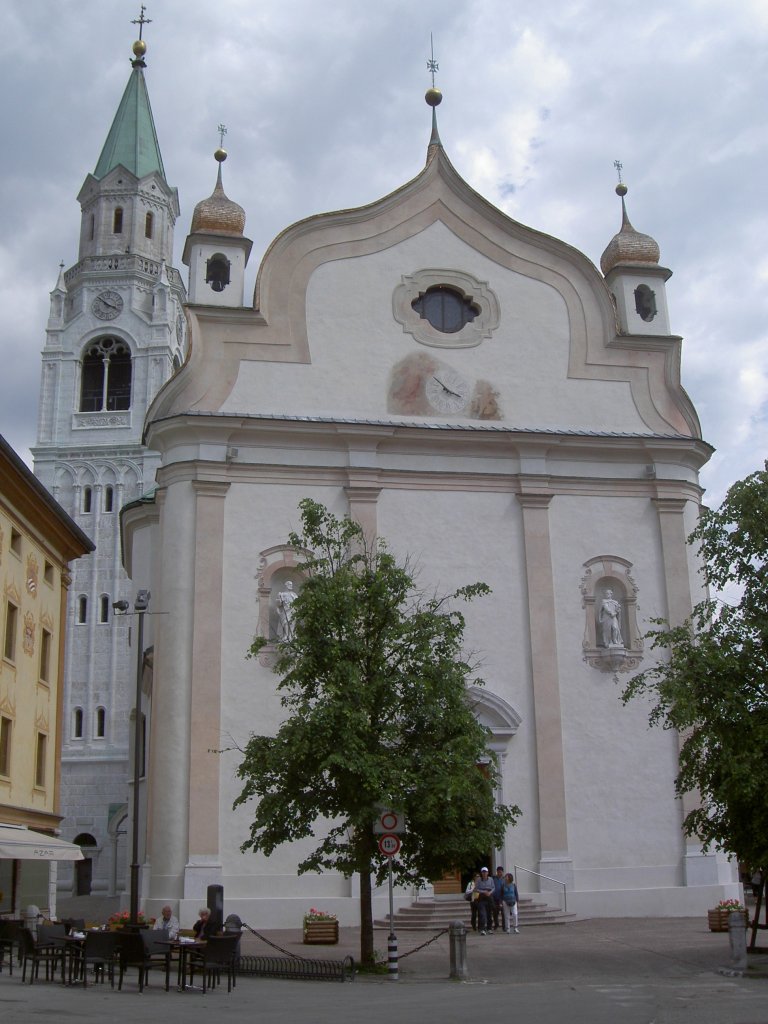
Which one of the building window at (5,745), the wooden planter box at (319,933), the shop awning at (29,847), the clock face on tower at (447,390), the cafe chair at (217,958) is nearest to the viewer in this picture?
the cafe chair at (217,958)

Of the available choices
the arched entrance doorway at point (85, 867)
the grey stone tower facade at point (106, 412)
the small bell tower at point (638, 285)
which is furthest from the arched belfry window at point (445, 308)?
the arched entrance doorway at point (85, 867)

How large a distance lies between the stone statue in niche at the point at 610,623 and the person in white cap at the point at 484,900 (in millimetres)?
6750

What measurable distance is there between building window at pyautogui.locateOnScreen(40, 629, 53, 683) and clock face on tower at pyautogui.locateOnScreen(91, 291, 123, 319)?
148 feet

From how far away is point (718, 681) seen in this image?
17.9 metres

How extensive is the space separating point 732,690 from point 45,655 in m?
18.0

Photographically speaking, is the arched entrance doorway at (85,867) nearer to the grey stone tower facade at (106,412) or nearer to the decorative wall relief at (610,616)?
the grey stone tower facade at (106,412)

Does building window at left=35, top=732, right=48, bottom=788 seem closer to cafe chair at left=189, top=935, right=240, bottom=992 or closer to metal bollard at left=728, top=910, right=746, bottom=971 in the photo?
cafe chair at left=189, top=935, right=240, bottom=992

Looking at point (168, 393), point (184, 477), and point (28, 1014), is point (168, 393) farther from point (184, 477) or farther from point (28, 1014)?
point (28, 1014)

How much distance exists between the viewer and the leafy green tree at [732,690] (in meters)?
17.1

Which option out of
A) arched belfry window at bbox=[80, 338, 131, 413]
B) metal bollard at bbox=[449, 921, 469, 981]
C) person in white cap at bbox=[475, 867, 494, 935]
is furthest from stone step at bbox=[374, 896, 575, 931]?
arched belfry window at bbox=[80, 338, 131, 413]

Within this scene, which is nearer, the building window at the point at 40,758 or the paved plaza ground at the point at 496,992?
the paved plaza ground at the point at 496,992

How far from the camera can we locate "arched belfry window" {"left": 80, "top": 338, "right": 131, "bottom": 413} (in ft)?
228

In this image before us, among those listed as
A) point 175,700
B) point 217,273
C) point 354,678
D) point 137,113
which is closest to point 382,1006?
point 354,678

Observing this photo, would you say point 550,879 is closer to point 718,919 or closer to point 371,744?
point 718,919
